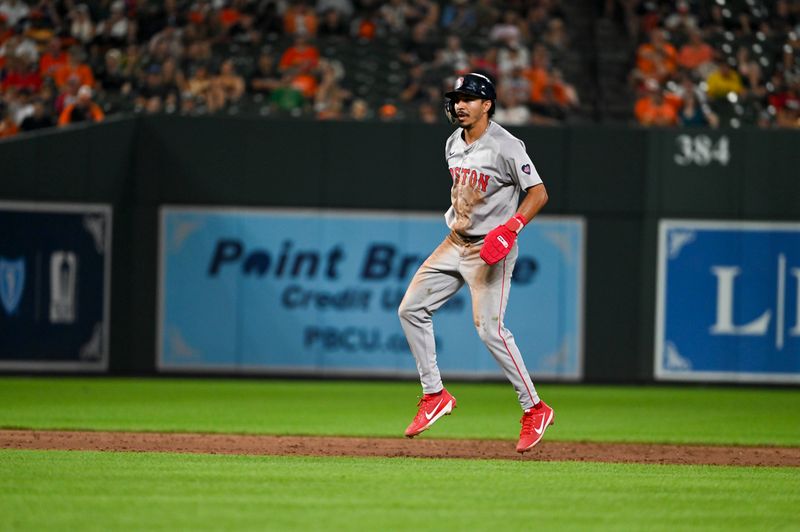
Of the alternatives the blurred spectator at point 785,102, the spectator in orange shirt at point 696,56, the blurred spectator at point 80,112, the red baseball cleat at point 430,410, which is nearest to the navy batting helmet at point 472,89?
the red baseball cleat at point 430,410

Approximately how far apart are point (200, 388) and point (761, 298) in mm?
6089

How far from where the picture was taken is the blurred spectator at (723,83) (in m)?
15.6

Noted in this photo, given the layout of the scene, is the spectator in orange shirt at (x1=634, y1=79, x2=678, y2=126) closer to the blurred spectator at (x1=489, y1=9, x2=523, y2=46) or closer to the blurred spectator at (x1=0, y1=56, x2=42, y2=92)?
the blurred spectator at (x1=489, y1=9, x2=523, y2=46)

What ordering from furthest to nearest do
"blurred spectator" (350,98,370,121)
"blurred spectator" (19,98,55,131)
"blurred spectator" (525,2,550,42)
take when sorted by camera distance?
1. "blurred spectator" (525,2,550,42)
2. "blurred spectator" (350,98,370,121)
3. "blurred spectator" (19,98,55,131)

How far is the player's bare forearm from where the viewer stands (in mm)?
7469

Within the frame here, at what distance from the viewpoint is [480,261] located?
25.0ft

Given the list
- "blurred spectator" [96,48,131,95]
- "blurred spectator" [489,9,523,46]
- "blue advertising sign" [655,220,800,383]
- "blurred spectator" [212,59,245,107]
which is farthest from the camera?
"blurred spectator" [489,9,523,46]

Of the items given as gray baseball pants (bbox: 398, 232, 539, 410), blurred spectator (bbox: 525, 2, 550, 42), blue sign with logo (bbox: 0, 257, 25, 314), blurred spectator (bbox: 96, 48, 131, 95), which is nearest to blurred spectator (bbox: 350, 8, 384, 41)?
blurred spectator (bbox: 525, 2, 550, 42)

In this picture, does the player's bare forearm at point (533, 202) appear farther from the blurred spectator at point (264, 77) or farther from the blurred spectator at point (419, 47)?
the blurred spectator at point (419, 47)

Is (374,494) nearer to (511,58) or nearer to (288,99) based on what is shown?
(288,99)

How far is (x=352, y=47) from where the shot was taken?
16.5 meters

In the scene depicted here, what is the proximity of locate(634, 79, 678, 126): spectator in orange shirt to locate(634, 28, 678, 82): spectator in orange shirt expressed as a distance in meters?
0.21

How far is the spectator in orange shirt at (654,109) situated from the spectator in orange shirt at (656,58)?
0.21 metres

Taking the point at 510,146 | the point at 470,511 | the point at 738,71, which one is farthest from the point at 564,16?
the point at 470,511
